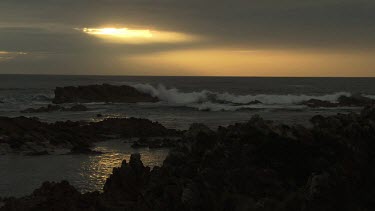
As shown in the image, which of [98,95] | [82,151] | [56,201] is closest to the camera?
[56,201]

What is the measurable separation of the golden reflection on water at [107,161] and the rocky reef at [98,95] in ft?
123

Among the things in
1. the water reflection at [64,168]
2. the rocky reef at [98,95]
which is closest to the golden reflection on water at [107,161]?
the water reflection at [64,168]

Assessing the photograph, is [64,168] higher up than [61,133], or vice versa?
[61,133]

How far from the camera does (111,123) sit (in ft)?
101

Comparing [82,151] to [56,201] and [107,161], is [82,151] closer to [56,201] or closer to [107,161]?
[107,161]

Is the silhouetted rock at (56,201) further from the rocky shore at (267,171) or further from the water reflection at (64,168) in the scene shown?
the water reflection at (64,168)

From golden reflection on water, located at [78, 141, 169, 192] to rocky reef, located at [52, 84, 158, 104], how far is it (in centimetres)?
3743

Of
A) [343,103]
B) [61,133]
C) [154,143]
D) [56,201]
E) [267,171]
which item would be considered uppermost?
[267,171]

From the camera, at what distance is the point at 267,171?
30.4 ft

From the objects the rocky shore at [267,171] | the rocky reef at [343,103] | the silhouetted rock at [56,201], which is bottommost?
the rocky reef at [343,103]

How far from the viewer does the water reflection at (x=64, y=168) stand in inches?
594

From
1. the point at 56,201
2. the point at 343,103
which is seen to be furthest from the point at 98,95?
the point at 56,201

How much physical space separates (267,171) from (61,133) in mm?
18396

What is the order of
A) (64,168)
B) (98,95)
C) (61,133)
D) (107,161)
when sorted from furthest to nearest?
1. (98,95)
2. (61,133)
3. (107,161)
4. (64,168)
